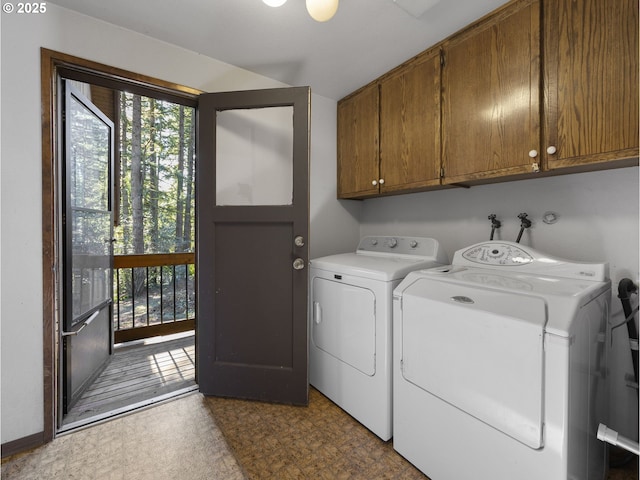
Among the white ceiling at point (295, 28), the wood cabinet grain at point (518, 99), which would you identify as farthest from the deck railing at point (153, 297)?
the wood cabinet grain at point (518, 99)

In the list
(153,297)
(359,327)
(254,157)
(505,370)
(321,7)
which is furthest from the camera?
(153,297)

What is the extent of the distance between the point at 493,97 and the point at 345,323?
5.01 feet

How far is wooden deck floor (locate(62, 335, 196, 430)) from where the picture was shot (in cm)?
180

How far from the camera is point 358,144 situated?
2.38 meters

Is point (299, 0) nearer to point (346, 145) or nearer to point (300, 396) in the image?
point (346, 145)

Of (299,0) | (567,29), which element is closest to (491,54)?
(567,29)

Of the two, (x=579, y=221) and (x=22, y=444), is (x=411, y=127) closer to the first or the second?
(x=579, y=221)

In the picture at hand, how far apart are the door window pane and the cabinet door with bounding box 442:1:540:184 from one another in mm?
1042

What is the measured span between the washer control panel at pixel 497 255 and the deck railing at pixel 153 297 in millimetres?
2818

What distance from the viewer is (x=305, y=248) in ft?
6.07

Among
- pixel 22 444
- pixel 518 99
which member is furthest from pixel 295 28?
pixel 22 444

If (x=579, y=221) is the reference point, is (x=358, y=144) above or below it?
above

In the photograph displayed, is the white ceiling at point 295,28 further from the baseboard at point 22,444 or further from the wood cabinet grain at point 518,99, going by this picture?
the baseboard at point 22,444

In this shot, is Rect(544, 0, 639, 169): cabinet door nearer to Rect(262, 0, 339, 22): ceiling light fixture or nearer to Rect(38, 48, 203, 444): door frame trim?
Rect(262, 0, 339, 22): ceiling light fixture
